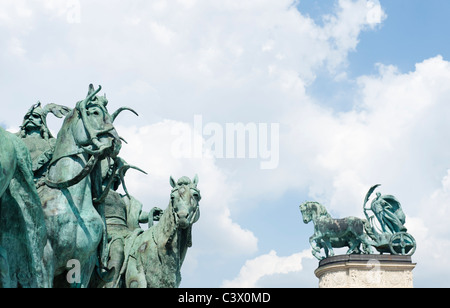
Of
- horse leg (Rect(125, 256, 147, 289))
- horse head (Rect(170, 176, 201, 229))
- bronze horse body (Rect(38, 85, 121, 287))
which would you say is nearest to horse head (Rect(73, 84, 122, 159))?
bronze horse body (Rect(38, 85, 121, 287))

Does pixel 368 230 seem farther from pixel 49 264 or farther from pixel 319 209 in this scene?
pixel 49 264

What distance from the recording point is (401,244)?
26.4m

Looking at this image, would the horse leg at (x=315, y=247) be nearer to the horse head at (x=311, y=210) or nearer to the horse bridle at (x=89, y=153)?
the horse head at (x=311, y=210)

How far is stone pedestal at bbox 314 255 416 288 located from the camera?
24.8 m

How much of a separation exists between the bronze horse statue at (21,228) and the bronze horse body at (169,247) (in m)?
2.31

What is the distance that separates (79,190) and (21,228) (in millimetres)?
1057

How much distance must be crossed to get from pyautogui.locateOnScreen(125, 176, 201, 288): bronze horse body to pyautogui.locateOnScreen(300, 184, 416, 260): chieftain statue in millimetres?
17785

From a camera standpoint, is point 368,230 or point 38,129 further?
point 368,230

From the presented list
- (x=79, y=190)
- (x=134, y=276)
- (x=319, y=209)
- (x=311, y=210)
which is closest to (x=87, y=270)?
(x=79, y=190)

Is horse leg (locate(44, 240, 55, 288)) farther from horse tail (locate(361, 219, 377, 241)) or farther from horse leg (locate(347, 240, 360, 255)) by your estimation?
horse tail (locate(361, 219, 377, 241))
